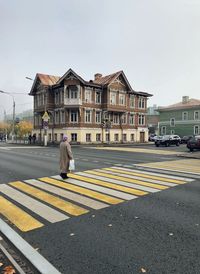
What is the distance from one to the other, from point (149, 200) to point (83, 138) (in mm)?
33654

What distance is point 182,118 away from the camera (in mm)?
56312

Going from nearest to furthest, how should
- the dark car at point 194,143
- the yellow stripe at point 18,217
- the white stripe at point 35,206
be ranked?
the yellow stripe at point 18,217 → the white stripe at point 35,206 → the dark car at point 194,143

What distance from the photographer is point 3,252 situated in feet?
12.1

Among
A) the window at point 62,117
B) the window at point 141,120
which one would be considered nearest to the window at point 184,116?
the window at point 141,120

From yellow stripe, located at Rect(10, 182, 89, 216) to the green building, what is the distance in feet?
170

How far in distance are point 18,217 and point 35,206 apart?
0.72m

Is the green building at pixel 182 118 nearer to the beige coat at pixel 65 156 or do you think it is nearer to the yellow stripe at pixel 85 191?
the beige coat at pixel 65 156

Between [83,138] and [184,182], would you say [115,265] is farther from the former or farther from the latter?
[83,138]

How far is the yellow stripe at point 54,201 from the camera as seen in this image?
553 cm

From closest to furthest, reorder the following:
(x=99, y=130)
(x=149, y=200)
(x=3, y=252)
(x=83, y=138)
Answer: (x=3, y=252) → (x=149, y=200) → (x=83, y=138) → (x=99, y=130)

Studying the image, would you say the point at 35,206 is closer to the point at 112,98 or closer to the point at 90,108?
the point at 90,108

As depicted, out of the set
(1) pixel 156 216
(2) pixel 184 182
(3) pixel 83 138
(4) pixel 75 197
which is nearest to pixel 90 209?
(4) pixel 75 197

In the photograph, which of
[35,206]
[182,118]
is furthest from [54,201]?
[182,118]

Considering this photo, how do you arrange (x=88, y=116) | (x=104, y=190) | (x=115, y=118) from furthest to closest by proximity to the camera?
(x=115, y=118) < (x=88, y=116) < (x=104, y=190)
